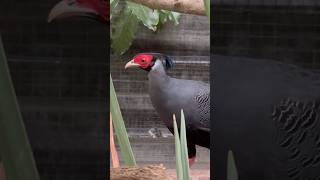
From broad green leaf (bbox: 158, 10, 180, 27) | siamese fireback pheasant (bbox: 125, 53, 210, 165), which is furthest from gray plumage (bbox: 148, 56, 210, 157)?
broad green leaf (bbox: 158, 10, 180, 27)

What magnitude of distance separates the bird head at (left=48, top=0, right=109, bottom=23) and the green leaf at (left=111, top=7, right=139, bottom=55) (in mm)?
605

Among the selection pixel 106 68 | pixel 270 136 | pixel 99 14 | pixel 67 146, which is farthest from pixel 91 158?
pixel 270 136

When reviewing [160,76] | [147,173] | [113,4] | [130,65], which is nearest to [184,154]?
[147,173]

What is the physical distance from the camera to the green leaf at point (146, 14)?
3119 mm

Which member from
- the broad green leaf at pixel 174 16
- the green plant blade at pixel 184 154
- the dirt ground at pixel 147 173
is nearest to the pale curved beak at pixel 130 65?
the broad green leaf at pixel 174 16

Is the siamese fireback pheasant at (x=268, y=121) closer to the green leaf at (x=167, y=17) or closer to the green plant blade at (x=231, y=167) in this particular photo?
the green plant blade at (x=231, y=167)

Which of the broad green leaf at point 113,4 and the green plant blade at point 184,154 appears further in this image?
the broad green leaf at point 113,4

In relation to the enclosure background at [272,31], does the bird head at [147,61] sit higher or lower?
lower

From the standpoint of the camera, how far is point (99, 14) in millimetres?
2451

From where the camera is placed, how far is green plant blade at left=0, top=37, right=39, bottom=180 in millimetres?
2242

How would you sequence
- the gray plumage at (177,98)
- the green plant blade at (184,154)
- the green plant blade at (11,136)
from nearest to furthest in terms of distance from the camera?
the green plant blade at (11,136) → the green plant blade at (184,154) → the gray plumage at (177,98)

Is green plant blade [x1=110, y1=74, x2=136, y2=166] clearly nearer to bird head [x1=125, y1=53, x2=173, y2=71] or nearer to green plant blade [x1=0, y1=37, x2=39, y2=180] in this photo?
bird head [x1=125, y1=53, x2=173, y2=71]

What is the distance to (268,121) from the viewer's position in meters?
2.57

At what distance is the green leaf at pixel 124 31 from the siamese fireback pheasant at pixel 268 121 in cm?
79
